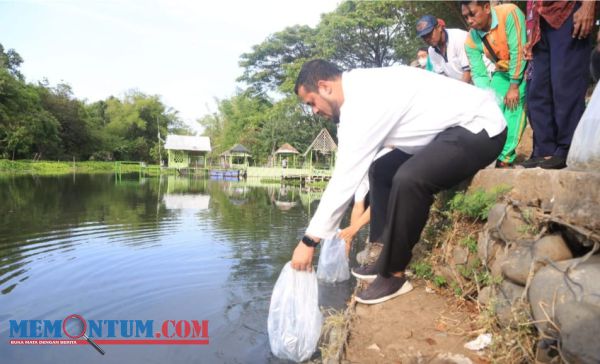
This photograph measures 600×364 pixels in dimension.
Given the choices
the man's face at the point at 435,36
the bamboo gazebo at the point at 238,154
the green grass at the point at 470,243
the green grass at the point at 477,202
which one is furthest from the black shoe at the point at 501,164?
the bamboo gazebo at the point at 238,154

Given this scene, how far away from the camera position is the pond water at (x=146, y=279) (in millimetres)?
2604

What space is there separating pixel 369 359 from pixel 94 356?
1903 millimetres

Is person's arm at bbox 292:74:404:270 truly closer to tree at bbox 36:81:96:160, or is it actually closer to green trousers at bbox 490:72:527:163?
green trousers at bbox 490:72:527:163

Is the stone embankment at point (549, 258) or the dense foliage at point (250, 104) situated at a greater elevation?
the dense foliage at point (250, 104)

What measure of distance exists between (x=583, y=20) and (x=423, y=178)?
1.47 metres

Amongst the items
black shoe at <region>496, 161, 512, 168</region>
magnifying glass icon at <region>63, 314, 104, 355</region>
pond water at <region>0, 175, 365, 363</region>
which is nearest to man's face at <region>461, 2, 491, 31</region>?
black shoe at <region>496, 161, 512, 168</region>

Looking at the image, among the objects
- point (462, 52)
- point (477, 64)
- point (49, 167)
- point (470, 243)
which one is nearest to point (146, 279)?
point (470, 243)

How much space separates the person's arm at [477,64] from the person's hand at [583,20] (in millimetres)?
897

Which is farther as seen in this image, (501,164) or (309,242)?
(501,164)

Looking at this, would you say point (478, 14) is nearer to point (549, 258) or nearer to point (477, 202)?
point (477, 202)

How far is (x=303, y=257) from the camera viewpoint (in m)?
1.94

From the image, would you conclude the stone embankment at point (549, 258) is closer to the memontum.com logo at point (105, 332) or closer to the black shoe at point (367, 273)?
the black shoe at point (367, 273)

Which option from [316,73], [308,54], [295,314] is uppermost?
[308,54]

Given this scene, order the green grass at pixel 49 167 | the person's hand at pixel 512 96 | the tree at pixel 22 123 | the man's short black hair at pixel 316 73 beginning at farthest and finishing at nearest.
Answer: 1. the tree at pixel 22 123
2. the green grass at pixel 49 167
3. the person's hand at pixel 512 96
4. the man's short black hair at pixel 316 73
